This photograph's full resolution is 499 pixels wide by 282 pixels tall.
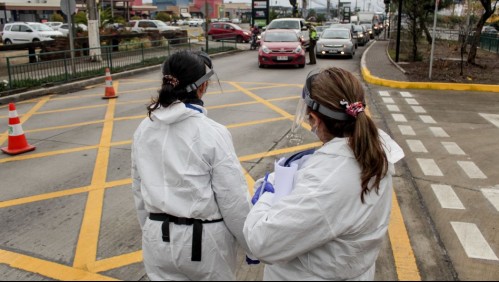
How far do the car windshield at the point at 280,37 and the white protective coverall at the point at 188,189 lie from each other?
696 inches

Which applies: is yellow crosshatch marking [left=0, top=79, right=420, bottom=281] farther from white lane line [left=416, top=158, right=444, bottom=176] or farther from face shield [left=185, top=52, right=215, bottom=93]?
face shield [left=185, top=52, right=215, bottom=93]

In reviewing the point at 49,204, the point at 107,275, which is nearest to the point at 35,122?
the point at 49,204

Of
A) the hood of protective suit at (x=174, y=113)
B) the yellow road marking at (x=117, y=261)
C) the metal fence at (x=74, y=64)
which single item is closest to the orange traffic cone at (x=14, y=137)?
the metal fence at (x=74, y=64)

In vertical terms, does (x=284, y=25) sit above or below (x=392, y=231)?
above

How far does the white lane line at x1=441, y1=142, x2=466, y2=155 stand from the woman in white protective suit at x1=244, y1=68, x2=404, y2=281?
571cm

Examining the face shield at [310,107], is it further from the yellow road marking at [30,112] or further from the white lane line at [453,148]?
the yellow road marking at [30,112]

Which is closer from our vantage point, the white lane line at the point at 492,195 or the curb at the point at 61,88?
the white lane line at the point at 492,195

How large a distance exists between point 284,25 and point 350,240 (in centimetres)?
2462

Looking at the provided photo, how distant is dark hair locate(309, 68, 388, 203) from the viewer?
5.83ft

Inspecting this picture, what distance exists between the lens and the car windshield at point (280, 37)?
19406 mm

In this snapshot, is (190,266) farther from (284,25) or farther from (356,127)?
(284,25)

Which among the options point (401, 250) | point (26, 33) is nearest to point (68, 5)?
point (401, 250)

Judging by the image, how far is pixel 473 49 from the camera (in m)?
17.1

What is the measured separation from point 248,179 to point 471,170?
9.95 ft
